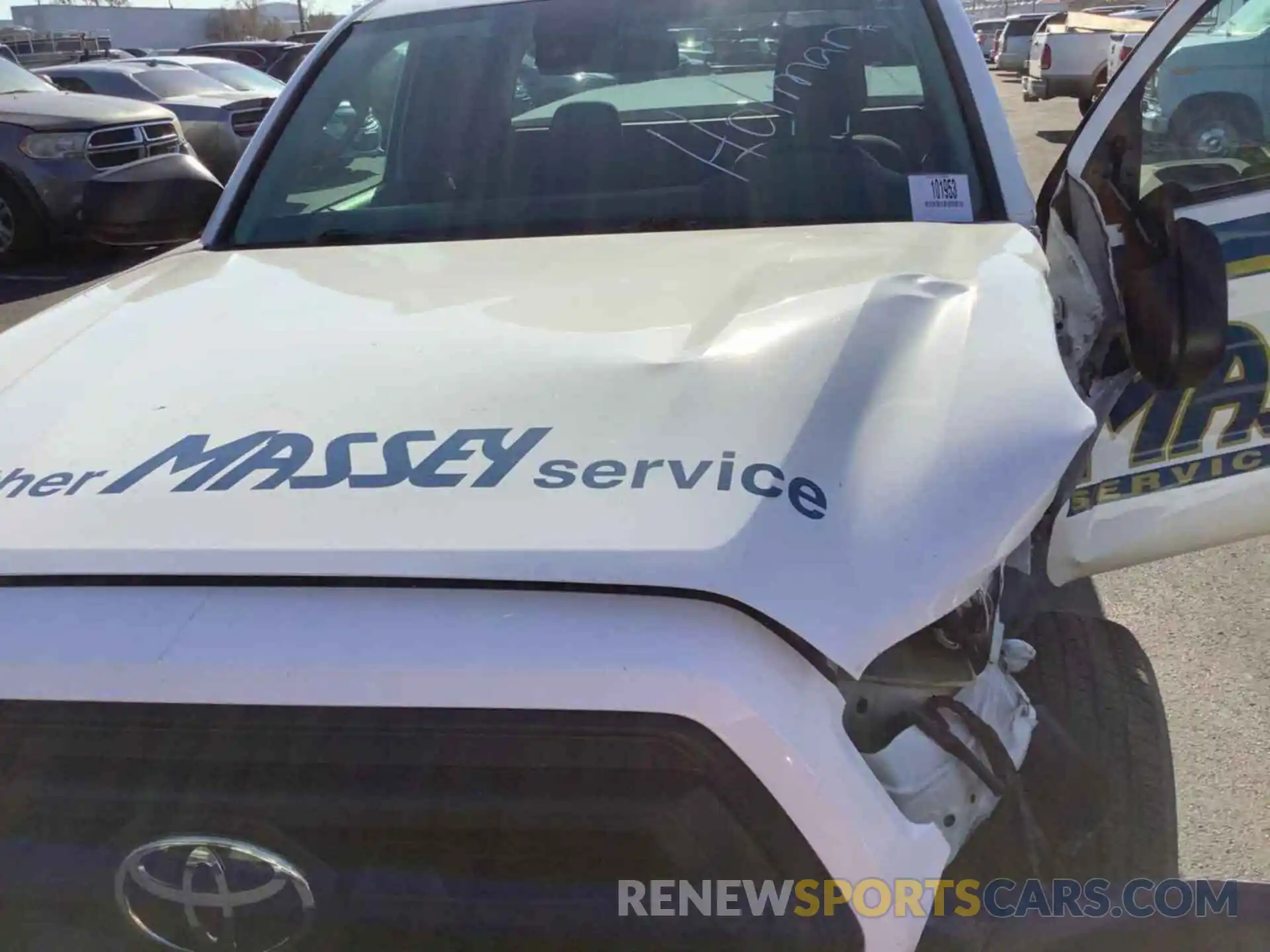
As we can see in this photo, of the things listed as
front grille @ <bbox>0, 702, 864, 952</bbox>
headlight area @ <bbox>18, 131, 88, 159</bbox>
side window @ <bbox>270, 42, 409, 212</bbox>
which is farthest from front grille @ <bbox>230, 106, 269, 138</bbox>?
front grille @ <bbox>0, 702, 864, 952</bbox>

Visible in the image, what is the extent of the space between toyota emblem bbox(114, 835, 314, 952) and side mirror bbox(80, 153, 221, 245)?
1.76m

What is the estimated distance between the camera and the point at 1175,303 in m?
2.00

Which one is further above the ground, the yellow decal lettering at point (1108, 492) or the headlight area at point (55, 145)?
the yellow decal lettering at point (1108, 492)

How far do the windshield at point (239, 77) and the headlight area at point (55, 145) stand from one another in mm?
4382

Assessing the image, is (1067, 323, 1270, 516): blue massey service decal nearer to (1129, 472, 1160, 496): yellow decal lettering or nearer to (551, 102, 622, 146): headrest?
(1129, 472, 1160, 496): yellow decal lettering

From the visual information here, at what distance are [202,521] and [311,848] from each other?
40 cm

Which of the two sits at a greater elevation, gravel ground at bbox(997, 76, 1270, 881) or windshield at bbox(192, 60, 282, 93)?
windshield at bbox(192, 60, 282, 93)

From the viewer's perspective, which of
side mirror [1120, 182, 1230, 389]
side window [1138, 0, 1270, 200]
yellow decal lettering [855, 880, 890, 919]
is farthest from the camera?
side window [1138, 0, 1270, 200]

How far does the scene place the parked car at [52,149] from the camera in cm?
833

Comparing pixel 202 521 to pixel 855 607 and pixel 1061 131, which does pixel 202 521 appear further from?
pixel 1061 131

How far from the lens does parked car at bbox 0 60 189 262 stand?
27.3ft

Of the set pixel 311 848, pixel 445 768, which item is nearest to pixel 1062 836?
pixel 445 768

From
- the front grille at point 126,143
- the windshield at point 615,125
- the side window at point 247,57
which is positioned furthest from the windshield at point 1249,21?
the side window at point 247,57

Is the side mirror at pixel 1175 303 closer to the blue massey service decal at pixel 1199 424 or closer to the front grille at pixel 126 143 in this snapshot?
the blue massey service decal at pixel 1199 424
